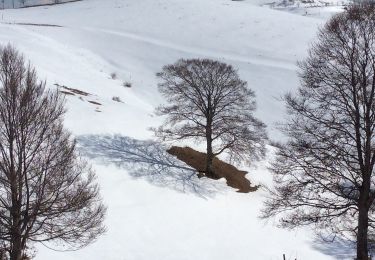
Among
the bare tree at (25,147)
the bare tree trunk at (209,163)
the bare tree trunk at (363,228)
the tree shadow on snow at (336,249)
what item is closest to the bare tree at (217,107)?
the bare tree trunk at (209,163)

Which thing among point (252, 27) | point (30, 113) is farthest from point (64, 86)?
point (252, 27)

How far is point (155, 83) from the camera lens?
51.5 metres

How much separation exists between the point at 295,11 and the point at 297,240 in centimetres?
8847

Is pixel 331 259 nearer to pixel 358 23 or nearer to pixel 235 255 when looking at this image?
pixel 235 255

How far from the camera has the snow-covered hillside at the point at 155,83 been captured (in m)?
21.0

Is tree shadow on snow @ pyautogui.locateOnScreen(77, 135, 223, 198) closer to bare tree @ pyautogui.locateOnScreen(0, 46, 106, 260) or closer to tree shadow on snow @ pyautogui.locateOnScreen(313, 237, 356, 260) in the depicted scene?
tree shadow on snow @ pyautogui.locateOnScreen(313, 237, 356, 260)

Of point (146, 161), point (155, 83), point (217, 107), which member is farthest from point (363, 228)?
point (155, 83)

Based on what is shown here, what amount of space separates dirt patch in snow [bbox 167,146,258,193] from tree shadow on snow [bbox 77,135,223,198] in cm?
75

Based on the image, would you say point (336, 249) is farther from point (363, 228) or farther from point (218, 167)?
point (363, 228)

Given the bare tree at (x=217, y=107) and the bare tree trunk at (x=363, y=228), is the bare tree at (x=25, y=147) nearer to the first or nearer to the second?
the bare tree trunk at (x=363, y=228)

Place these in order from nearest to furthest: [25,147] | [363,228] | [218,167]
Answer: [25,147], [363,228], [218,167]

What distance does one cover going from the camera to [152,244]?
19.7 metres

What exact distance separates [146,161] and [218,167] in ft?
18.2

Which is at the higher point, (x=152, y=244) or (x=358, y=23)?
(x=358, y=23)
